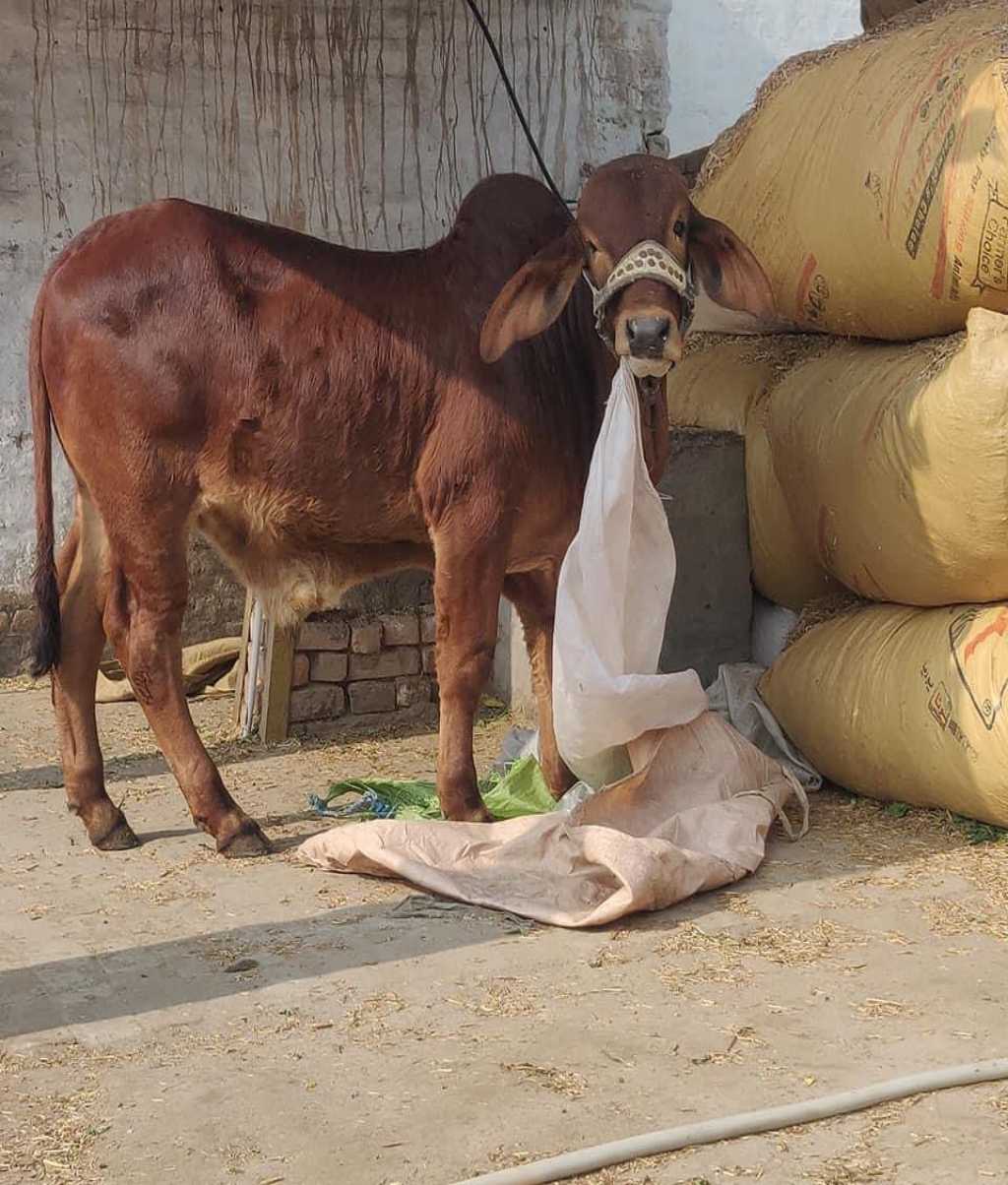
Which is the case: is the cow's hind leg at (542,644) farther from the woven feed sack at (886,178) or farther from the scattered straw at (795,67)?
the scattered straw at (795,67)

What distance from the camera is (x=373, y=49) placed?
20.4 feet

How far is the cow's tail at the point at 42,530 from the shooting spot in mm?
4391

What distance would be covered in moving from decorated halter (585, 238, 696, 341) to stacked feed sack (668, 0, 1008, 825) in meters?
0.72

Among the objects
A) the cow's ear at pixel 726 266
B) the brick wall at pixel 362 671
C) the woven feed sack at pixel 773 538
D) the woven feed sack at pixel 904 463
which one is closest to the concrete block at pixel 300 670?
the brick wall at pixel 362 671

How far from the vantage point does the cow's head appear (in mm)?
3963

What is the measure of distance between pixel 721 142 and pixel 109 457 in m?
2.29

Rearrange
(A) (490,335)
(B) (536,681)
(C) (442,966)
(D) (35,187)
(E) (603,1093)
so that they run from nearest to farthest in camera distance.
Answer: (E) (603,1093) < (C) (442,966) < (A) (490,335) < (B) (536,681) < (D) (35,187)

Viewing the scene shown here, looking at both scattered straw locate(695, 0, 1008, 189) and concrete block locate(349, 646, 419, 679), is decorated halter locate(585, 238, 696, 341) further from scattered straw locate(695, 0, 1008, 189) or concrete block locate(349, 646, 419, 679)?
concrete block locate(349, 646, 419, 679)

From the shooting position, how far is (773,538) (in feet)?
16.9

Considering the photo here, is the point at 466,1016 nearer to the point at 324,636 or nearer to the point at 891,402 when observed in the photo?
the point at 891,402

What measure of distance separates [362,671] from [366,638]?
0.38 feet

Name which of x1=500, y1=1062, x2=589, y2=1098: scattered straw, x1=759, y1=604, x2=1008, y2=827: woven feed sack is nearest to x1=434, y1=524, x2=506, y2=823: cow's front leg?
x1=759, y1=604, x2=1008, y2=827: woven feed sack

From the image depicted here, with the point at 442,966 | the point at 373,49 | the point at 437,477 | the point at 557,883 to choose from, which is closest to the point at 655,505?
the point at 437,477

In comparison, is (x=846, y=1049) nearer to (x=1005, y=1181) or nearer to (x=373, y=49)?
(x=1005, y=1181)
